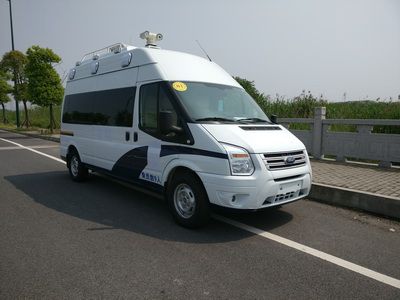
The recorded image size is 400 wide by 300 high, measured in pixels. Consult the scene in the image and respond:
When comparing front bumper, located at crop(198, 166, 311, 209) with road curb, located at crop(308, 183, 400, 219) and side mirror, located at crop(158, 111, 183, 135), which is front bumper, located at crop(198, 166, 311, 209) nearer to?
side mirror, located at crop(158, 111, 183, 135)

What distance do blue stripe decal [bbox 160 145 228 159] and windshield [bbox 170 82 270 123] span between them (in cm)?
44

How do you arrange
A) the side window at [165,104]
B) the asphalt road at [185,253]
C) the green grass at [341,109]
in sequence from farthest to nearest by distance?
the green grass at [341,109] < the side window at [165,104] < the asphalt road at [185,253]

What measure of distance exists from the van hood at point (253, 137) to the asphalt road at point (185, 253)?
991mm

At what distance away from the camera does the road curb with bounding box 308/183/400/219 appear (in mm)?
5754

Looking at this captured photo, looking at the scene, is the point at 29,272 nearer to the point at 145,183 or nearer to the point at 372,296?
the point at 145,183

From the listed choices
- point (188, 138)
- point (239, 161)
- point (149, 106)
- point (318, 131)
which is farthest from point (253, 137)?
point (318, 131)

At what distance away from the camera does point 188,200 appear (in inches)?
201

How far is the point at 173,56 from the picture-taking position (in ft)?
19.7

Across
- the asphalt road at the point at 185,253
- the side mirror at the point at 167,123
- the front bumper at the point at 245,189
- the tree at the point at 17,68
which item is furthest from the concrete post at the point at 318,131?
the tree at the point at 17,68

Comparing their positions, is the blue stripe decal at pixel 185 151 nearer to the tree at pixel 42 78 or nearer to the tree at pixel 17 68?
the tree at pixel 42 78

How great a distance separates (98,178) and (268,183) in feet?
17.5

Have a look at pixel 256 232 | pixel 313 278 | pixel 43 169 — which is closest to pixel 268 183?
pixel 256 232

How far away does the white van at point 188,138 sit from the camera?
4.61 metres

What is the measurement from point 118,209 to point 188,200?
158 cm
